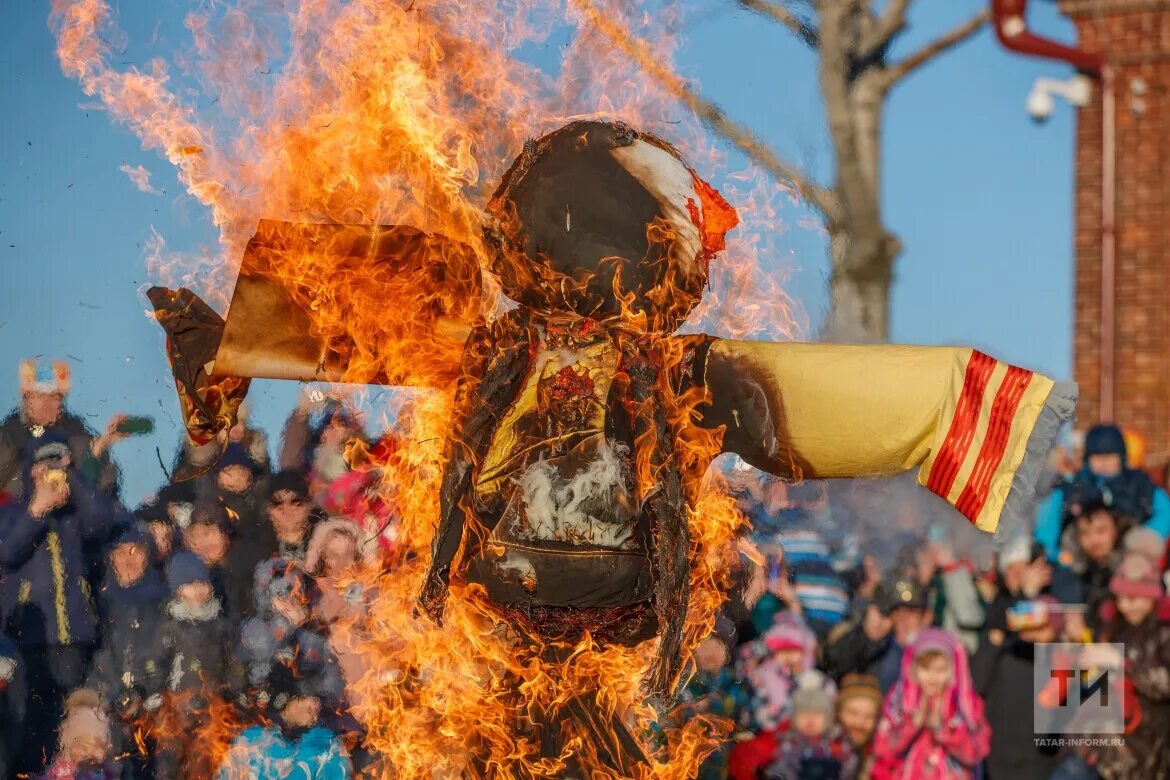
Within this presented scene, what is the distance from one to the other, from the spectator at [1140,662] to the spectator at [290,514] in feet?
11.7

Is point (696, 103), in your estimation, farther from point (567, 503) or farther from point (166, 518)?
point (166, 518)

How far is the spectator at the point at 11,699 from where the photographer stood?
7559 mm

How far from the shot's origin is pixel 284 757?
695 cm

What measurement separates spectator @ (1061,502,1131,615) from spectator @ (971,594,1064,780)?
167 mm

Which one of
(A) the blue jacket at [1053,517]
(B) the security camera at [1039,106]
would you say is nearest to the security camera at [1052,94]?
(B) the security camera at [1039,106]

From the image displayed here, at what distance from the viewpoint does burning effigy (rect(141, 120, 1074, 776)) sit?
482 cm

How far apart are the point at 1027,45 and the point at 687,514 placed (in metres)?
6.47

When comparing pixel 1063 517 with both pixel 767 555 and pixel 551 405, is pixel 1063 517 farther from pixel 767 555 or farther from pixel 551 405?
pixel 551 405

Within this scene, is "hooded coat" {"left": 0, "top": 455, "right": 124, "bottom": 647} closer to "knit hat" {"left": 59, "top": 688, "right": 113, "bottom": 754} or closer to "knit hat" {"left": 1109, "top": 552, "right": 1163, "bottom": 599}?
"knit hat" {"left": 59, "top": 688, "right": 113, "bottom": 754}

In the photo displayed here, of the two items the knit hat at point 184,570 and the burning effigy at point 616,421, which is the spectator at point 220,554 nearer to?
the knit hat at point 184,570

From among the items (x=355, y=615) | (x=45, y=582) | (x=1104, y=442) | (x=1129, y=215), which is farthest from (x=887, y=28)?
(x=45, y=582)

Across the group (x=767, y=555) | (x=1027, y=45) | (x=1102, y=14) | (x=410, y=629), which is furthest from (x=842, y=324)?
(x=1102, y=14)

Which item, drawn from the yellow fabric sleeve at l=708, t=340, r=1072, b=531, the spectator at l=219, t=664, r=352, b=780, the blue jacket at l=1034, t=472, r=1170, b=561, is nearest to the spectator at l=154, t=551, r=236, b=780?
the spectator at l=219, t=664, r=352, b=780

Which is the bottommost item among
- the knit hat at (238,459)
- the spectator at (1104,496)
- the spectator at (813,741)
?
the spectator at (813,741)
